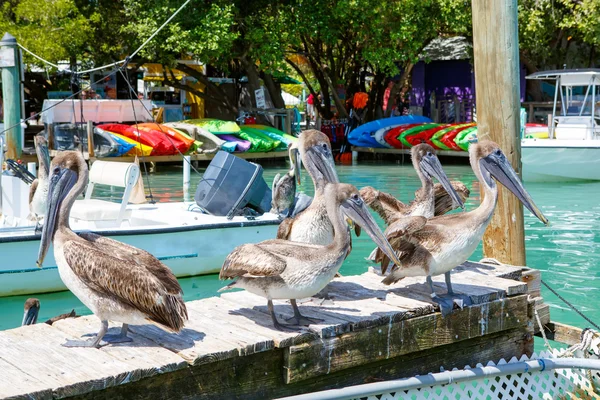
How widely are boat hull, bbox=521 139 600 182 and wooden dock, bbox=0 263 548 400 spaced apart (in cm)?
1444

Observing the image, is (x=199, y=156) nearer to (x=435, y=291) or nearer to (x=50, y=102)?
(x=50, y=102)

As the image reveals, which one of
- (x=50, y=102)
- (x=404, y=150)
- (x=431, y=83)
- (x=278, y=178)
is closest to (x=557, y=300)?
(x=278, y=178)

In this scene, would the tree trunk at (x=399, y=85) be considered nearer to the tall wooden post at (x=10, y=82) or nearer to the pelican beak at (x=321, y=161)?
the tall wooden post at (x=10, y=82)

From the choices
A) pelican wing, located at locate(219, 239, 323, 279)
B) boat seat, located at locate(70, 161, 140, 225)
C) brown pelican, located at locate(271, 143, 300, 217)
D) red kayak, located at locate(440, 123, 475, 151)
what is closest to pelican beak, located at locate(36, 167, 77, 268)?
pelican wing, located at locate(219, 239, 323, 279)

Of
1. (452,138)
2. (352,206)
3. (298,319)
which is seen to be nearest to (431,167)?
(352,206)

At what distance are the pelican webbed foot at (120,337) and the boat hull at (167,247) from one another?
4.79 meters

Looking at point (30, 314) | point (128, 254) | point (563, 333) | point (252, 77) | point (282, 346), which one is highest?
point (252, 77)

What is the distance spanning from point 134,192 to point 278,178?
9.43 ft

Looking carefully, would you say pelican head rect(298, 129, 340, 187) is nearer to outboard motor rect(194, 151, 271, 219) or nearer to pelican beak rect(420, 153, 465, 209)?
pelican beak rect(420, 153, 465, 209)

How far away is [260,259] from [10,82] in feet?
41.8

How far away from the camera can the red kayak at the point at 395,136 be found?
25.0 metres

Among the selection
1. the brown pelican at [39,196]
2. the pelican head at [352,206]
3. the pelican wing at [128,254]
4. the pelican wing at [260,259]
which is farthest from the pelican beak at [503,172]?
the brown pelican at [39,196]

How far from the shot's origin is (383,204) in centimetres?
682

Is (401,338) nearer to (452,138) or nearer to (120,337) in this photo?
(120,337)
